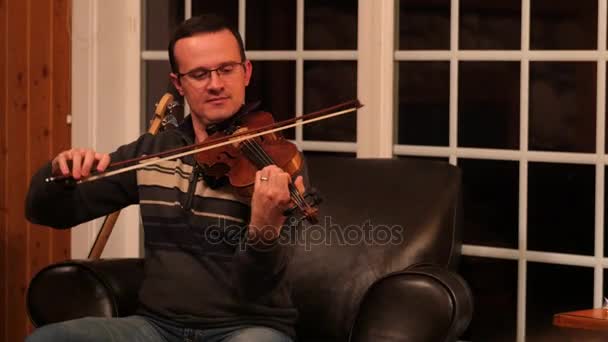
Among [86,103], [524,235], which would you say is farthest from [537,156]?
[86,103]

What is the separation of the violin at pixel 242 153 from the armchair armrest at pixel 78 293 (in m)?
0.39

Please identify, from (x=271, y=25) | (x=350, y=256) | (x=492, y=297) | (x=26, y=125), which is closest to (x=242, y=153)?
(x=350, y=256)

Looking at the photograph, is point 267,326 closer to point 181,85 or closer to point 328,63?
point 181,85

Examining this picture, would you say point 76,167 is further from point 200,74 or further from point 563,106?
point 563,106

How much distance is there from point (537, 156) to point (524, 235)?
0.23 meters

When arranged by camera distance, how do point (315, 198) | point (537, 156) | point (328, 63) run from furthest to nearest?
1. point (328, 63)
2. point (537, 156)
3. point (315, 198)

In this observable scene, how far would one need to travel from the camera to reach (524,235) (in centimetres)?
311

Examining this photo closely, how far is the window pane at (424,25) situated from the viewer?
324 cm

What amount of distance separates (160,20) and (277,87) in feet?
1.82

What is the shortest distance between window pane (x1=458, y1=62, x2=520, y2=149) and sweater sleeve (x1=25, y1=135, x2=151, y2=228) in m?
1.09

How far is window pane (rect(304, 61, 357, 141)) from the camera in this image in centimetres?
343

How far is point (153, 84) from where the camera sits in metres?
3.84

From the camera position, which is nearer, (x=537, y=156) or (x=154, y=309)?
(x=154, y=309)

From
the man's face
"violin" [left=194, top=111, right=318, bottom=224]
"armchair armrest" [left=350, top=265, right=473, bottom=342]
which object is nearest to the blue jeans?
"armchair armrest" [left=350, top=265, right=473, bottom=342]
